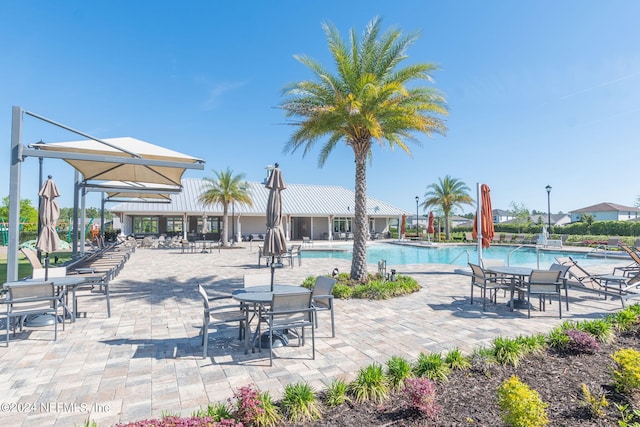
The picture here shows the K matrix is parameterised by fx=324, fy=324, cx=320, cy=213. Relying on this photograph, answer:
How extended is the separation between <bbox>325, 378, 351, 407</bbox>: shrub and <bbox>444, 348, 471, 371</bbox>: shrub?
1434 mm

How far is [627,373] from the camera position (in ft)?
10.5

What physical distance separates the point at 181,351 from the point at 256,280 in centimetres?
169

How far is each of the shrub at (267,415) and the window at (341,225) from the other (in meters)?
32.8

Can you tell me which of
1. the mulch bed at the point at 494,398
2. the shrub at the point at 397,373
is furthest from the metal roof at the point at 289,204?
the mulch bed at the point at 494,398

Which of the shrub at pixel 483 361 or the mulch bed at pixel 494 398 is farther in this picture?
the shrub at pixel 483 361

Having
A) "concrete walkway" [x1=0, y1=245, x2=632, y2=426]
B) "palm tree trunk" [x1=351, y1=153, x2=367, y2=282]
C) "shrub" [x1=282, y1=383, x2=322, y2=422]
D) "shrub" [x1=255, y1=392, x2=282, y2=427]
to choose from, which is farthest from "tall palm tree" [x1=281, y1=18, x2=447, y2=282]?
"shrub" [x1=255, y1=392, x2=282, y2=427]

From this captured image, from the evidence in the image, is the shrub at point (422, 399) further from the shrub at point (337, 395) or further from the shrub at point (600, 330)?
the shrub at point (600, 330)

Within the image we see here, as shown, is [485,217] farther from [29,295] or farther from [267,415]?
[29,295]

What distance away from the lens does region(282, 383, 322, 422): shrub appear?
285 centimetres

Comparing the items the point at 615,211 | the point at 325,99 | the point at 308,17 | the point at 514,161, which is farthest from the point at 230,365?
the point at 615,211

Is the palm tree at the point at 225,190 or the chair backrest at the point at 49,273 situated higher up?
the palm tree at the point at 225,190

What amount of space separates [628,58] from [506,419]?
1254 cm

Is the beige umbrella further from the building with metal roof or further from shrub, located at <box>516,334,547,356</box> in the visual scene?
the building with metal roof

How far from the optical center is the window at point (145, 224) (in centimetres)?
3078
